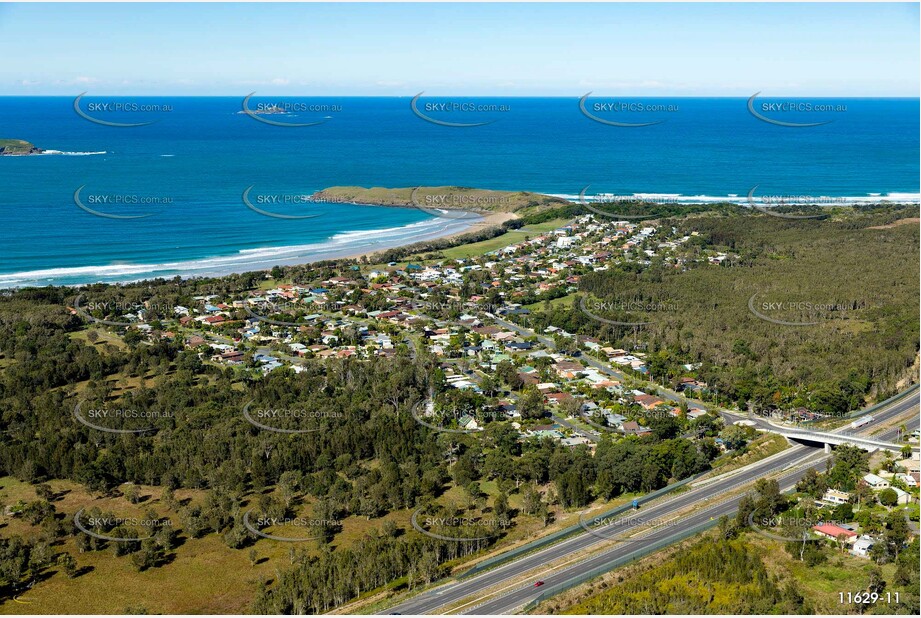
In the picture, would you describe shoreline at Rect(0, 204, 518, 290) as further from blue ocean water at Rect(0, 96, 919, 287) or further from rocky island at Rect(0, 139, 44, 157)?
rocky island at Rect(0, 139, 44, 157)

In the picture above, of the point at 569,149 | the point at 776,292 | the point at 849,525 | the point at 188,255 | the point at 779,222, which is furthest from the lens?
the point at 569,149

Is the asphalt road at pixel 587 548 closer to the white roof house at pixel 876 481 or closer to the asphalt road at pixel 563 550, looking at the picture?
the asphalt road at pixel 563 550

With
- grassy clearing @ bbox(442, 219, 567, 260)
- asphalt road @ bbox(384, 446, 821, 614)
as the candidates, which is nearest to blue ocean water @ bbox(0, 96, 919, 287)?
grassy clearing @ bbox(442, 219, 567, 260)

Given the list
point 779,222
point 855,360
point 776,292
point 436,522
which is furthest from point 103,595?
point 779,222

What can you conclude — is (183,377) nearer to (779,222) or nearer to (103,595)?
(103,595)

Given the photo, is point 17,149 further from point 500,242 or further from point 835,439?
point 835,439
